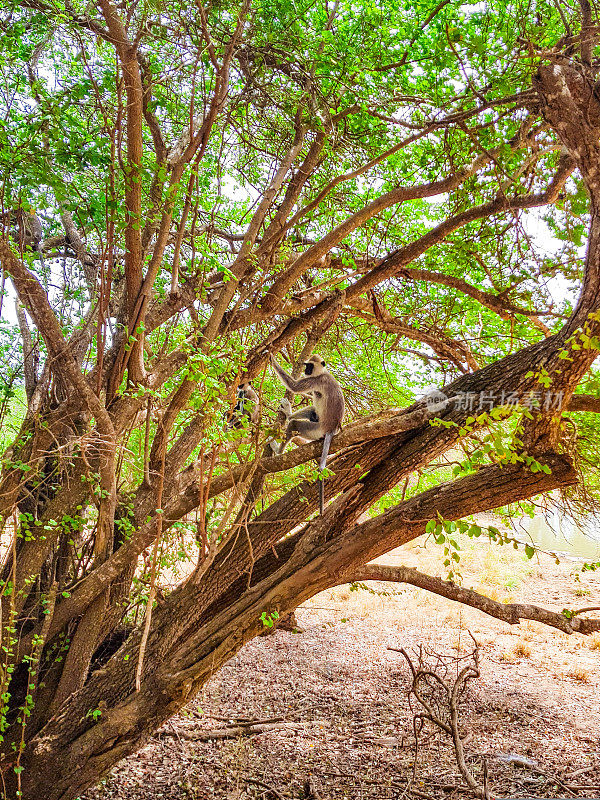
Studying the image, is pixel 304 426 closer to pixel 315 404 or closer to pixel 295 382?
pixel 315 404

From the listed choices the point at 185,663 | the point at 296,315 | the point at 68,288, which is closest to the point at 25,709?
the point at 185,663

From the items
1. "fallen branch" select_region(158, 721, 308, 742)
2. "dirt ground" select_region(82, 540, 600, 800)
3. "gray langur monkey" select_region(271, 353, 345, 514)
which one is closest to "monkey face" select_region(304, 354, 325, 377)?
"gray langur monkey" select_region(271, 353, 345, 514)

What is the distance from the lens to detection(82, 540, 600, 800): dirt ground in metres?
4.86

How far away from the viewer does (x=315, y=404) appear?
635 centimetres

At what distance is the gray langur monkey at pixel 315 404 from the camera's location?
6109mm

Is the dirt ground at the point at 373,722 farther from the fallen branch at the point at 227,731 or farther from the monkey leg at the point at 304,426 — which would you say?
the monkey leg at the point at 304,426

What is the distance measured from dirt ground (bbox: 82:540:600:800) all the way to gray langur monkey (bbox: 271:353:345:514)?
235cm

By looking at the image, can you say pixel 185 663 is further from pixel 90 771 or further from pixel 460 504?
pixel 460 504

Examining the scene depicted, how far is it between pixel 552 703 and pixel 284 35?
773cm

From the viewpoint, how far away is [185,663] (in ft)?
13.9

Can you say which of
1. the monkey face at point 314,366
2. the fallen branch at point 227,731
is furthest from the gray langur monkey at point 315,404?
the fallen branch at point 227,731

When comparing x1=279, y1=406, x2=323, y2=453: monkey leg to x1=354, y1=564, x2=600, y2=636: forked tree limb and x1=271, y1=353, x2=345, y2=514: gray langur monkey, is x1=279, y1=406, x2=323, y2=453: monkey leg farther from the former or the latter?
x1=354, y1=564, x2=600, y2=636: forked tree limb

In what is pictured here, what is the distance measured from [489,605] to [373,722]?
2.78m

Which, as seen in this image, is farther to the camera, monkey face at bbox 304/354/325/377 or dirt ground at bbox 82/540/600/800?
monkey face at bbox 304/354/325/377
